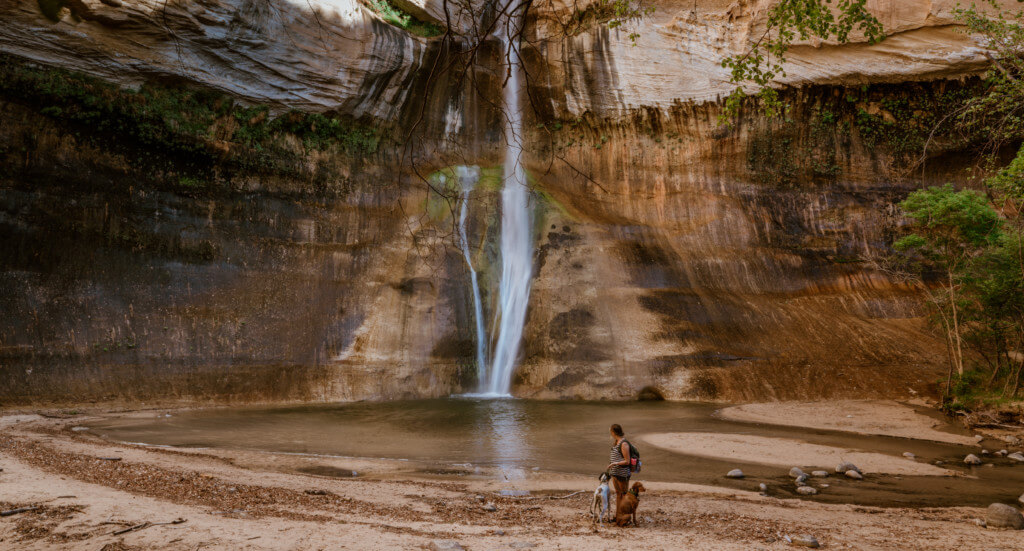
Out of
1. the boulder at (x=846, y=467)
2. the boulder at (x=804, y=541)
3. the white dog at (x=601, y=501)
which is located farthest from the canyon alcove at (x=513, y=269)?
the boulder at (x=804, y=541)

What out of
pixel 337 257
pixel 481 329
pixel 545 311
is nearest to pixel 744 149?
pixel 545 311

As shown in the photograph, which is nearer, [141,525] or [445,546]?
[141,525]

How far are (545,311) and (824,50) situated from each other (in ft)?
39.9

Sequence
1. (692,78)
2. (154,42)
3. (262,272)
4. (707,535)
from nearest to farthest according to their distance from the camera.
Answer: (707,535) → (154,42) → (262,272) → (692,78)

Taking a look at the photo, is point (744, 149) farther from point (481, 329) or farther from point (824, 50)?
point (481, 329)

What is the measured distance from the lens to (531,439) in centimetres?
1249

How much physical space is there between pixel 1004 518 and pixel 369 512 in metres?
6.49

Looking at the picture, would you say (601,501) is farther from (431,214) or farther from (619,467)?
(431,214)

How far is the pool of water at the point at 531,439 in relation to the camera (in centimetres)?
923

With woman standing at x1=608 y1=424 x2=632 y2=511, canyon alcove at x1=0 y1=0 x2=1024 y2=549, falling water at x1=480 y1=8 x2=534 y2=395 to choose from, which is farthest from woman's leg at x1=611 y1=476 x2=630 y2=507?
falling water at x1=480 y1=8 x2=534 y2=395

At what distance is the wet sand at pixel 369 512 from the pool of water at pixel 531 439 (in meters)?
0.82

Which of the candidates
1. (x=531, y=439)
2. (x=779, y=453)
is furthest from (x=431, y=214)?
(x=779, y=453)

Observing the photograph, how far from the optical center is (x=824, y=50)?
20.9 metres

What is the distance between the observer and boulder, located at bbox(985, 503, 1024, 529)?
22.2 ft
